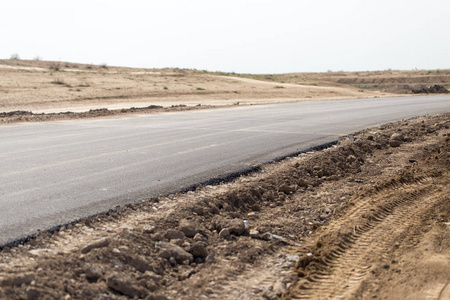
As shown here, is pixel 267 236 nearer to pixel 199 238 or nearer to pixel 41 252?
pixel 199 238

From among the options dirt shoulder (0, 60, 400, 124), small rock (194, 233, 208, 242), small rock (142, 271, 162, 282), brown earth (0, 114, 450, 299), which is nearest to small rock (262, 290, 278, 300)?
brown earth (0, 114, 450, 299)

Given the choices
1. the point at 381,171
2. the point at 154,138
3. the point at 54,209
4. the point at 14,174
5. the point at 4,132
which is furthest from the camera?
the point at 4,132

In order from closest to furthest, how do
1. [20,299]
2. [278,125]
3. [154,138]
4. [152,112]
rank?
1. [20,299]
2. [154,138]
3. [278,125]
4. [152,112]

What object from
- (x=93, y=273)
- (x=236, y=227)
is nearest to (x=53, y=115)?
(x=236, y=227)

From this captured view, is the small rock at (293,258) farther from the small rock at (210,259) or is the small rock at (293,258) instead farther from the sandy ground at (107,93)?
the sandy ground at (107,93)

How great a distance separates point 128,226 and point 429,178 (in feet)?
19.1

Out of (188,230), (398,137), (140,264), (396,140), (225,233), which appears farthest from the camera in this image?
(398,137)

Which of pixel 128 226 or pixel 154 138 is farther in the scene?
pixel 154 138

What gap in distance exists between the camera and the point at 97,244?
5004 millimetres

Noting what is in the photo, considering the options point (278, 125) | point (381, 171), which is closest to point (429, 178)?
point (381, 171)

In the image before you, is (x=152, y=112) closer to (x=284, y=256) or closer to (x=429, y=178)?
(x=429, y=178)

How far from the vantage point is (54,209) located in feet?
21.1

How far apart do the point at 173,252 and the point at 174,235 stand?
0.43 metres

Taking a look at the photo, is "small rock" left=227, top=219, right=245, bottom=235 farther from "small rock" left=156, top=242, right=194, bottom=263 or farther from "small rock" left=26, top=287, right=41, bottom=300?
"small rock" left=26, top=287, right=41, bottom=300
